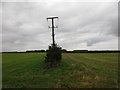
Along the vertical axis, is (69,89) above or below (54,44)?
below

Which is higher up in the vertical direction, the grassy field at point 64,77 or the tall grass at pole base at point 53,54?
the tall grass at pole base at point 53,54

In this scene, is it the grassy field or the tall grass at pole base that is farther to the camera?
the tall grass at pole base

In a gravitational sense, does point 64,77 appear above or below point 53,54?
below

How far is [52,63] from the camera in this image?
87.5ft

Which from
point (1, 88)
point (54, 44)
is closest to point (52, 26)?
point (54, 44)

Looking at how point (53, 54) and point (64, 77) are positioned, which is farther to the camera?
point (53, 54)

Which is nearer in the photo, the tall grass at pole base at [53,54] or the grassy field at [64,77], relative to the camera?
the grassy field at [64,77]

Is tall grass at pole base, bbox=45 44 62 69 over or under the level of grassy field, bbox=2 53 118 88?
over

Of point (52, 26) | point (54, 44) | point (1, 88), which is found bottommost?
point (1, 88)

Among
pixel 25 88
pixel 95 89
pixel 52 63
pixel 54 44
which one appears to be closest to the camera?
pixel 95 89

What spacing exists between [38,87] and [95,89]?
14.5 feet

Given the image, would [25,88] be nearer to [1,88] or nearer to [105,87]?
[1,88]

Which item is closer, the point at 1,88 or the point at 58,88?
the point at 58,88

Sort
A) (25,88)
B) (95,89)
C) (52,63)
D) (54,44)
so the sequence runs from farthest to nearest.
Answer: (54,44)
(52,63)
(25,88)
(95,89)
